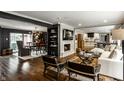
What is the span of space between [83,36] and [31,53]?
1.28 m

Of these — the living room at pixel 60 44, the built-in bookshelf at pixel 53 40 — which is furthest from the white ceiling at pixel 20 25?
the built-in bookshelf at pixel 53 40

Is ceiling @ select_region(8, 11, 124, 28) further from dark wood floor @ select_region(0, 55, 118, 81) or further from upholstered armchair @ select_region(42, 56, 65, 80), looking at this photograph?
dark wood floor @ select_region(0, 55, 118, 81)

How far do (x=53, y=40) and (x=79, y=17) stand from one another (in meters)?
0.73

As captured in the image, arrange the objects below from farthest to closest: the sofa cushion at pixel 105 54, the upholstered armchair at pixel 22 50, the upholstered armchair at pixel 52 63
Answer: the sofa cushion at pixel 105 54 < the upholstered armchair at pixel 52 63 < the upholstered armchair at pixel 22 50

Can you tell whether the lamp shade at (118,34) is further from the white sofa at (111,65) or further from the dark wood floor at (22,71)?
the dark wood floor at (22,71)

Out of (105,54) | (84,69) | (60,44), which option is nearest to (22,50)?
(60,44)

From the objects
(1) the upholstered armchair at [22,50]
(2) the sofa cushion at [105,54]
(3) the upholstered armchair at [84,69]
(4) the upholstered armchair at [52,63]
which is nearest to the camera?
(3) the upholstered armchair at [84,69]

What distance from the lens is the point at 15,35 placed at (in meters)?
2.26

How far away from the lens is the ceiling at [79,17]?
1.95 metres

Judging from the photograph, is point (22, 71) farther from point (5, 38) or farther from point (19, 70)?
point (5, 38)

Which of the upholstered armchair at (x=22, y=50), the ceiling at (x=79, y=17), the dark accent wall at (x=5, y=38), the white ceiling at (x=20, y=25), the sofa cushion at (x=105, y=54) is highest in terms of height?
the ceiling at (x=79, y=17)

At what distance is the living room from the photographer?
2.03 m

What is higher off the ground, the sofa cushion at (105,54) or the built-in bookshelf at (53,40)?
the built-in bookshelf at (53,40)
